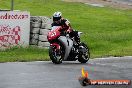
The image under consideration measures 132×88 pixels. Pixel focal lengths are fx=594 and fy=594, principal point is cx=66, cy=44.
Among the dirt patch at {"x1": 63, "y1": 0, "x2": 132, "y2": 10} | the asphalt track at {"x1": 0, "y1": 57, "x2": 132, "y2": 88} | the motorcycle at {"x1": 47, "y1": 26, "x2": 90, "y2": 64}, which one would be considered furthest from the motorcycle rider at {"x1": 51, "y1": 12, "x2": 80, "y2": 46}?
the dirt patch at {"x1": 63, "y1": 0, "x2": 132, "y2": 10}

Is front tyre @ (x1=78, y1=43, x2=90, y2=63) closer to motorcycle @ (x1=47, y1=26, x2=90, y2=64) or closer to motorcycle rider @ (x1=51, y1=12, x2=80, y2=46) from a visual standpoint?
motorcycle @ (x1=47, y1=26, x2=90, y2=64)

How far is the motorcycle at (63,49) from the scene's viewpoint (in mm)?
17875

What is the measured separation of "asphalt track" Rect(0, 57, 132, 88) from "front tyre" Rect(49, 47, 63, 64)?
18 cm

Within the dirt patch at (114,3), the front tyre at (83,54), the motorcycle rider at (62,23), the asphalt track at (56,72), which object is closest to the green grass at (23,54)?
the asphalt track at (56,72)

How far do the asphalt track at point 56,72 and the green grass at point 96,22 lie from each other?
2.47m

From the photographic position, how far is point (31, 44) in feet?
74.6

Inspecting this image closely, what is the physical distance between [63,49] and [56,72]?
95.4 inches

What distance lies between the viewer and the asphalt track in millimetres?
13680

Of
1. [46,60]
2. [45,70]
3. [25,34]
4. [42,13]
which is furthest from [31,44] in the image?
[42,13]

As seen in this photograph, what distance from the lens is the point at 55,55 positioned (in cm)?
1780

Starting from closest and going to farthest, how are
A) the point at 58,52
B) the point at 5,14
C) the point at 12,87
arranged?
the point at 12,87
the point at 58,52
the point at 5,14

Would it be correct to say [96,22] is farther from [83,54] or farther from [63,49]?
[63,49]

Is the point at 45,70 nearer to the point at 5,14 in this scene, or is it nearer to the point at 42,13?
the point at 5,14

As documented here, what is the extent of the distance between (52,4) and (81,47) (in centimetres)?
2465
